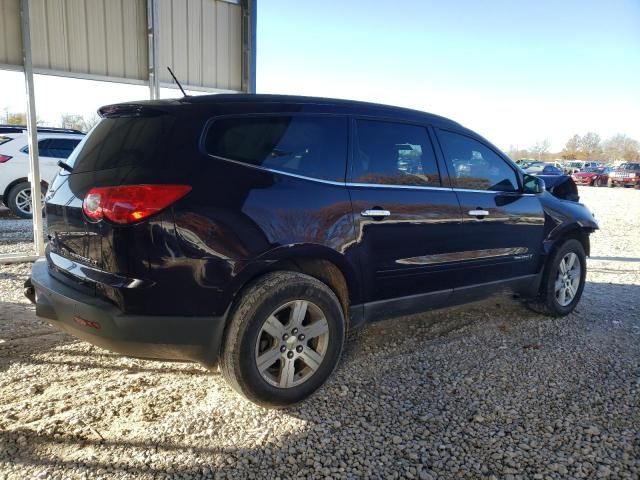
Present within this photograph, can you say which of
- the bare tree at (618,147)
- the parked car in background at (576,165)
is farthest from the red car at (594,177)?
the bare tree at (618,147)

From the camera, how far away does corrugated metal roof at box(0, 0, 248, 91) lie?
5965mm

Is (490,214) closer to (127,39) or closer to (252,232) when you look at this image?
(252,232)

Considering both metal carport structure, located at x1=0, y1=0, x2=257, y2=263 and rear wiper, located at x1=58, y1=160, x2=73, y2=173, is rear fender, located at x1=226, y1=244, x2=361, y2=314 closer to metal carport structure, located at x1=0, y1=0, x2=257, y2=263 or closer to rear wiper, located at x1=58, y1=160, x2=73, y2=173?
rear wiper, located at x1=58, y1=160, x2=73, y2=173

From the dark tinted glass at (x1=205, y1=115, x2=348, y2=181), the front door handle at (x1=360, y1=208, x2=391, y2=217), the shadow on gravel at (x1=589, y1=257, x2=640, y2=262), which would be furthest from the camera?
the shadow on gravel at (x1=589, y1=257, x2=640, y2=262)

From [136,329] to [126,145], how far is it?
3.27 ft

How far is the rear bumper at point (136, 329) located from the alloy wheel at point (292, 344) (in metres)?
0.29

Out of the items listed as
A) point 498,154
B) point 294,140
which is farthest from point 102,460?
point 498,154

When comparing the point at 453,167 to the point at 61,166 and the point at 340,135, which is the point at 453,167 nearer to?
the point at 340,135

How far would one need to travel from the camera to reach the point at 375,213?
3225 mm

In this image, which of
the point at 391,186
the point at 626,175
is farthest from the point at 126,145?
the point at 626,175

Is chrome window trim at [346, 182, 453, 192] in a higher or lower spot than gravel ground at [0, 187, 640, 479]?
higher

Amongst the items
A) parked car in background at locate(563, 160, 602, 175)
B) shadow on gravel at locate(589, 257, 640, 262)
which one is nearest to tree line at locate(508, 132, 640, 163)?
parked car in background at locate(563, 160, 602, 175)

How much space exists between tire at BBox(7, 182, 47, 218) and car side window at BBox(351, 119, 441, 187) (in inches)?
350

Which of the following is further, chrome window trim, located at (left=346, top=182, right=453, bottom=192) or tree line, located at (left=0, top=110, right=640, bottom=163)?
tree line, located at (left=0, top=110, right=640, bottom=163)
